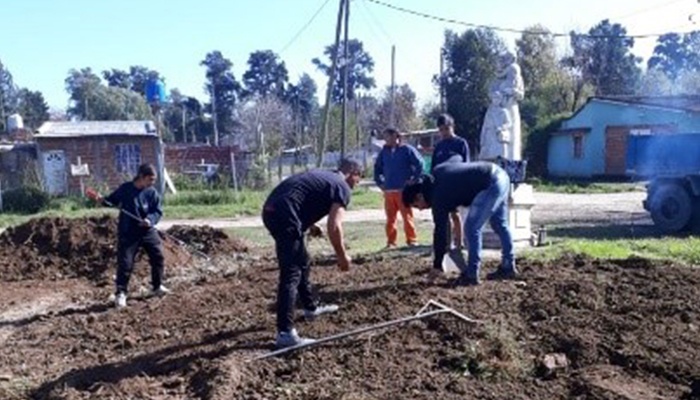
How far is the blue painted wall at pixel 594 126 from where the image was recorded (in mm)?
Result: 34094

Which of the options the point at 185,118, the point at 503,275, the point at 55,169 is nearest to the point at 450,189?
the point at 503,275

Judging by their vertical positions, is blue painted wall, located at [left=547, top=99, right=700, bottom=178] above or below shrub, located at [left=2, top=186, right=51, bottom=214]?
above

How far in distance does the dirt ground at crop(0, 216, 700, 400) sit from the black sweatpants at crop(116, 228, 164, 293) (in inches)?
13.3

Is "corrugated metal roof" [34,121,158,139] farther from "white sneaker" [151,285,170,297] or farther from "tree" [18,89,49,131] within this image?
"tree" [18,89,49,131]

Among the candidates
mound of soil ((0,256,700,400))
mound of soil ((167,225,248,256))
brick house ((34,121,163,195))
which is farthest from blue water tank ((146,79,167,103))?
mound of soil ((0,256,700,400))

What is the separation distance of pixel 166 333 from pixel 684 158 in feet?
36.4

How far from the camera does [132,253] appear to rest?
855 cm

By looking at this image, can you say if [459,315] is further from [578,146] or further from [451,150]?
[578,146]

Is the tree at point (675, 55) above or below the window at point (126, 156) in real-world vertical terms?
above

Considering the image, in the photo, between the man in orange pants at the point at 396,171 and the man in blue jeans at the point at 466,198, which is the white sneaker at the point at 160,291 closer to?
the man in blue jeans at the point at 466,198

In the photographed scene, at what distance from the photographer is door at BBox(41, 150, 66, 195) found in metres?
29.0

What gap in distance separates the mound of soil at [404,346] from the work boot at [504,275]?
0.33 m

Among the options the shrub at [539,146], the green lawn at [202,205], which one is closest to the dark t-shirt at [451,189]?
the green lawn at [202,205]

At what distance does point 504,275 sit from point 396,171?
153 inches
